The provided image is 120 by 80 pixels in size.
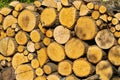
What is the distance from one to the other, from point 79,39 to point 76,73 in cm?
49

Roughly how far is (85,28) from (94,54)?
0.40 m

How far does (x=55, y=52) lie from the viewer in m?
5.73

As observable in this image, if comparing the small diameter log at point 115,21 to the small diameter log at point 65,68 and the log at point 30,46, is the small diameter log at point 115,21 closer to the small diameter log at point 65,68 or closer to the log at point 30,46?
the small diameter log at point 65,68

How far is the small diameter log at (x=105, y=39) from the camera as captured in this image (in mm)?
5280

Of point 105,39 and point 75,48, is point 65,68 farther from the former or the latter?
point 105,39

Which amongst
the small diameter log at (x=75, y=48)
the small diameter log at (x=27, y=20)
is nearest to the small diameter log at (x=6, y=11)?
the small diameter log at (x=27, y=20)

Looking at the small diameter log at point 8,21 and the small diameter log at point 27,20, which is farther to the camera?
the small diameter log at point 8,21

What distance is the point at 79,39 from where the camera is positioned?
18.1 ft

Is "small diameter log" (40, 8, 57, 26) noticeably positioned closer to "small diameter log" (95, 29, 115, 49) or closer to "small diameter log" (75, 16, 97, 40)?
"small diameter log" (75, 16, 97, 40)

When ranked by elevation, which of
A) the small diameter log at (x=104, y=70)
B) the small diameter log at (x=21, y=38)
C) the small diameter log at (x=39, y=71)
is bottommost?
the small diameter log at (x=39, y=71)

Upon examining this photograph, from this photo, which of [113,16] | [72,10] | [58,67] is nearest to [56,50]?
[58,67]

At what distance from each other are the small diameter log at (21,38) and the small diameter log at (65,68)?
75 centimetres

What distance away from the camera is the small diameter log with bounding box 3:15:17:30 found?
624 centimetres

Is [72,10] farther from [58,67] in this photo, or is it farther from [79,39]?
[58,67]
